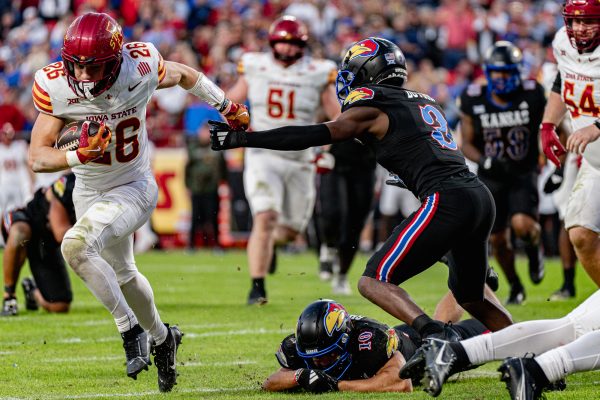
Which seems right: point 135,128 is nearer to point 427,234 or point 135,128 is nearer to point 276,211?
point 427,234

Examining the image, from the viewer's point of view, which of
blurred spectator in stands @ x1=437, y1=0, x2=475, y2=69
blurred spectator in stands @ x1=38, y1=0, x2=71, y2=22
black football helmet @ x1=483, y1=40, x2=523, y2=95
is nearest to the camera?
black football helmet @ x1=483, y1=40, x2=523, y2=95

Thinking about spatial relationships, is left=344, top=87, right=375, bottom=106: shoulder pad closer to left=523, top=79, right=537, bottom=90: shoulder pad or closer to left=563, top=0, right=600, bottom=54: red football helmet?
left=563, top=0, right=600, bottom=54: red football helmet

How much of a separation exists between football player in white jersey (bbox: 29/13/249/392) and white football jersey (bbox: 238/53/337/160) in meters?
3.25

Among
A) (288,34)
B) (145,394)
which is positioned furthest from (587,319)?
(288,34)

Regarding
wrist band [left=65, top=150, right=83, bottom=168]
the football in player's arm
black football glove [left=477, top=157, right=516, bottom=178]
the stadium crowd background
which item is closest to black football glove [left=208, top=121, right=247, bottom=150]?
the football in player's arm

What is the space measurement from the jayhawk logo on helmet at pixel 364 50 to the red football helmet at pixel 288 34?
3.75m

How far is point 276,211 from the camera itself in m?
8.91

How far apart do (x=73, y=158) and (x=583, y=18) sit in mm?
3016

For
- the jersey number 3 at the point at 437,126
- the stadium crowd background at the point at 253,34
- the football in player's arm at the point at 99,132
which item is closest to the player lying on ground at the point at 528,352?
the jersey number 3 at the point at 437,126

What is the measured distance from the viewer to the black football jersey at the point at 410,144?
5137mm

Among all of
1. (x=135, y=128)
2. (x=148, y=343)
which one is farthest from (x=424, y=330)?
(x=135, y=128)

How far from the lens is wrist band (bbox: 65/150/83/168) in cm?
506

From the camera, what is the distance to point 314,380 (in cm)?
504

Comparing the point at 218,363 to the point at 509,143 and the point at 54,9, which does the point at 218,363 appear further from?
the point at 54,9
